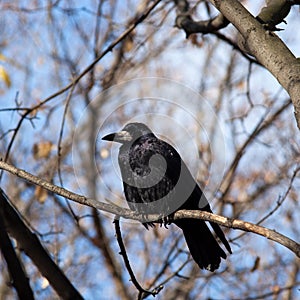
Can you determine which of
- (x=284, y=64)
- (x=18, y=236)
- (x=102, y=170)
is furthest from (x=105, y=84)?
(x=284, y=64)

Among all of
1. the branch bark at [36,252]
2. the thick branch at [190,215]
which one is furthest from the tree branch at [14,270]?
the thick branch at [190,215]

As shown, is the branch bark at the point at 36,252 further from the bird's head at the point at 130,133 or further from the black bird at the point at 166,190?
the bird's head at the point at 130,133

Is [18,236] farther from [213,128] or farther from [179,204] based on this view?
[213,128]

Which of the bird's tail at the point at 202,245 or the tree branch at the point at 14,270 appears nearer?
the tree branch at the point at 14,270

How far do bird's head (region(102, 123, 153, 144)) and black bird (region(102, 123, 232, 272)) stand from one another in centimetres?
14

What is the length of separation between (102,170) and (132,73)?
174 inches

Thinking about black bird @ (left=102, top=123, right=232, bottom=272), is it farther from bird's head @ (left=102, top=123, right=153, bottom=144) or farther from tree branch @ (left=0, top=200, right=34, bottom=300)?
tree branch @ (left=0, top=200, right=34, bottom=300)

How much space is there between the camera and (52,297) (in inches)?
309

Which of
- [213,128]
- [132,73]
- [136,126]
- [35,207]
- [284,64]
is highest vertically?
[132,73]

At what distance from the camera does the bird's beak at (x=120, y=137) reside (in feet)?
15.3

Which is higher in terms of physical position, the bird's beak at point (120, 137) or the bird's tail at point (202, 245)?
the bird's beak at point (120, 137)

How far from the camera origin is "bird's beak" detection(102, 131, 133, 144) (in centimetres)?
465

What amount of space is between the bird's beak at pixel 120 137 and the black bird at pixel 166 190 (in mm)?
151

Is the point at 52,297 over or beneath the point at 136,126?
over
